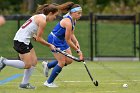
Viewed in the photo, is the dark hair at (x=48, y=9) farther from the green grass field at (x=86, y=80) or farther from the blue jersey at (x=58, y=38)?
the green grass field at (x=86, y=80)

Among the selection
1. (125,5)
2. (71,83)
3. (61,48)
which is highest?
(61,48)

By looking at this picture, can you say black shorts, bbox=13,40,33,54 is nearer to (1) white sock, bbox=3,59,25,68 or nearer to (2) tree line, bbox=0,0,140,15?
(1) white sock, bbox=3,59,25,68

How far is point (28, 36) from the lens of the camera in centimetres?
1209

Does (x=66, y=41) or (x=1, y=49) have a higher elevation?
(x=66, y=41)

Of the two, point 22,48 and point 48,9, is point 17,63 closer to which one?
point 22,48

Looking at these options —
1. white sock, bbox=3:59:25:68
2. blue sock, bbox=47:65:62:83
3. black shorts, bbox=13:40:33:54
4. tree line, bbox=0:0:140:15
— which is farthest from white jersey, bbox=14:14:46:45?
tree line, bbox=0:0:140:15

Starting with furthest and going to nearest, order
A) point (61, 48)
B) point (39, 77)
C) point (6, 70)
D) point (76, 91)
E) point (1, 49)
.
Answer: point (1, 49), point (6, 70), point (39, 77), point (61, 48), point (76, 91)

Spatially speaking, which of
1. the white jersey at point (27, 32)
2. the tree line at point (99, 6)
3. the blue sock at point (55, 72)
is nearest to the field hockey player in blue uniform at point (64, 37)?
the blue sock at point (55, 72)

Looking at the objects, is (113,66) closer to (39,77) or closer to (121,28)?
(39,77)

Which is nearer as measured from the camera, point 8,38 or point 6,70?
point 6,70

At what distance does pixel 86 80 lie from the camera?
14352mm

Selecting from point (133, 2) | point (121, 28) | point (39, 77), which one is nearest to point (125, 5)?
point (133, 2)

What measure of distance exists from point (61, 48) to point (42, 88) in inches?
39.0

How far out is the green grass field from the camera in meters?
12.1
